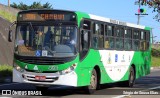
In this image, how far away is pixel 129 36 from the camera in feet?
65.6

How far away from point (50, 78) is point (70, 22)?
6.62ft

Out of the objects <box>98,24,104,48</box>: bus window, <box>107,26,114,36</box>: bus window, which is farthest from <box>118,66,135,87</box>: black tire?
<box>98,24,104,48</box>: bus window

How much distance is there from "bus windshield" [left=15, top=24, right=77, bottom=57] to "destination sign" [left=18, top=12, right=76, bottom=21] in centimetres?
29

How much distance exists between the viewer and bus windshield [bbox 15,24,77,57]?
48.3 ft

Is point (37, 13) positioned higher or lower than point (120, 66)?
higher

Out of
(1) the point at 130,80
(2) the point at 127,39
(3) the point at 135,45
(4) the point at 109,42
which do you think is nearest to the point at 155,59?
(3) the point at 135,45

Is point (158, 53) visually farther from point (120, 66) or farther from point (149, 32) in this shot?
point (120, 66)

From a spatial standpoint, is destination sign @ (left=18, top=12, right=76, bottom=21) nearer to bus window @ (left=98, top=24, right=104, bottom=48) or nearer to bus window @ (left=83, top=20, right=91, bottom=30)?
bus window @ (left=83, top=20, right=91, bottom=30)

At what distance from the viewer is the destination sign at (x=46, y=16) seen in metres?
15.0

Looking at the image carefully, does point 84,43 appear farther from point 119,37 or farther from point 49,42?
point 119,37

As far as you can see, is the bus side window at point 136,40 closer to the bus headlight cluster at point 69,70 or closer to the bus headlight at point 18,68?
the bus headlight cluster at point 69,70

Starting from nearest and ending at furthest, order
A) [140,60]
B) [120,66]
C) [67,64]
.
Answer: [67,64]
[120,66]
[140,60]

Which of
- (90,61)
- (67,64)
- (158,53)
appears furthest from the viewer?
(158,53)

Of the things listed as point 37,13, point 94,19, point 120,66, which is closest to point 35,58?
point 37,13
